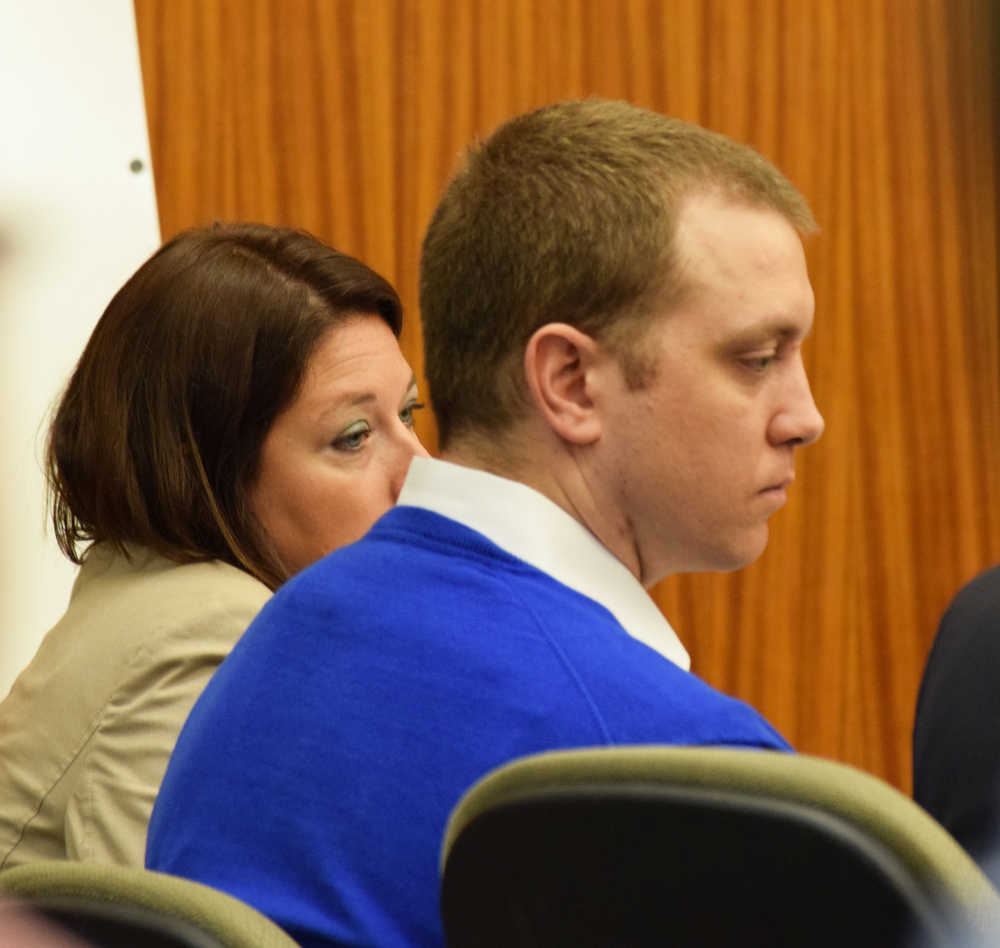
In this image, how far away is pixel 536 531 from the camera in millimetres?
1003

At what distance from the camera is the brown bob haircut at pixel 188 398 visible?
1.64 meters

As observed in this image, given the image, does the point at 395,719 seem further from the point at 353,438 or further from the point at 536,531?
the point at 353,438

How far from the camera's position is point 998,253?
2684 millimetres

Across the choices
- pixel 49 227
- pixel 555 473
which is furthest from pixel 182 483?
pixel 49 227

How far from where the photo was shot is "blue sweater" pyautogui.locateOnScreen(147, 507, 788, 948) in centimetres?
85

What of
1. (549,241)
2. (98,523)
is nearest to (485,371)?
(549,241)

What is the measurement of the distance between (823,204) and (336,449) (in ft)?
3.98

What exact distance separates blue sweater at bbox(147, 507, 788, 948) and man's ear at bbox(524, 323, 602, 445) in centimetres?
13

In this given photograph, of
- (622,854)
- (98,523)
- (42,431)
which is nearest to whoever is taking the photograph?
(622,854)

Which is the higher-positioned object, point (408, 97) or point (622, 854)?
point (408, 97)

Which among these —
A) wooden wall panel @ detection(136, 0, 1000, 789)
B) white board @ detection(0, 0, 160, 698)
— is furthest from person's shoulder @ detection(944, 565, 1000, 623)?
white board @ detection(0, 0, 160, 698)

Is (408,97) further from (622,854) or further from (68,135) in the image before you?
(622,854)

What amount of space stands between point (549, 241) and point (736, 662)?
1666 millimetres

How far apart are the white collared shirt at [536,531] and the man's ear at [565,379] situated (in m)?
0.06
